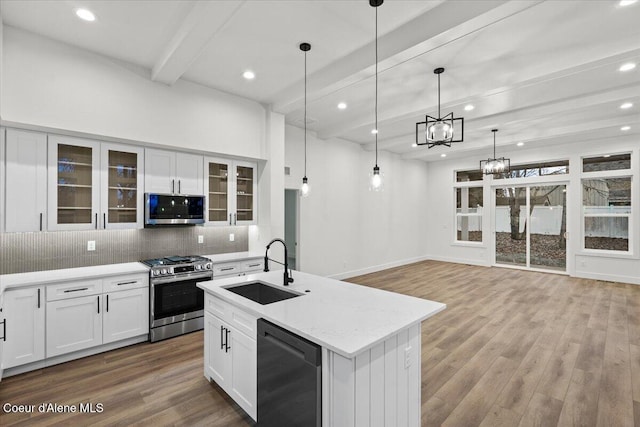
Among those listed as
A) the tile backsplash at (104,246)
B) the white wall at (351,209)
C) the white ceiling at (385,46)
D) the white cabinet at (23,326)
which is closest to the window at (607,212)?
the white ceiling at (385,46)

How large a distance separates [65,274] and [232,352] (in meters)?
2.32

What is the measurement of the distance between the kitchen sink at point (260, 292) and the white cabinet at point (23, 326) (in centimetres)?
200

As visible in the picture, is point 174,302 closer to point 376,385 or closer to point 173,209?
point 173,209

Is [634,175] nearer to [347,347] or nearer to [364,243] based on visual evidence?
[364,243]

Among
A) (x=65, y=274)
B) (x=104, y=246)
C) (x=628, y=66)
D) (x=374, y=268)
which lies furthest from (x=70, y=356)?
(x=628, y=66)

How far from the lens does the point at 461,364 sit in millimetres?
3178

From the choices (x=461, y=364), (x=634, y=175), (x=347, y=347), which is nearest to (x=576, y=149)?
(x=634, y=175)

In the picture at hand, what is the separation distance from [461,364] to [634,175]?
6.76 metres

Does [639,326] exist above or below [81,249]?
below

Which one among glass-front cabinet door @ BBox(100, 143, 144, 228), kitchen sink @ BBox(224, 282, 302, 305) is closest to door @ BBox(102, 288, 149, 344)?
glass-front cabinet door @ BBox(100, 143, 144, 228)

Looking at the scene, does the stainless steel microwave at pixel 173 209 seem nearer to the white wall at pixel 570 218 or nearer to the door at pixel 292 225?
the door at pixel 292 225

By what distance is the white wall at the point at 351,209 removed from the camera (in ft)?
20.7

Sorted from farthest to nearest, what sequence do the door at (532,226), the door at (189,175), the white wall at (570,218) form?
the door at (532,226)
the white wall at (570,218)
the door at (189,175)

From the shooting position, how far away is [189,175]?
4.27 meters
